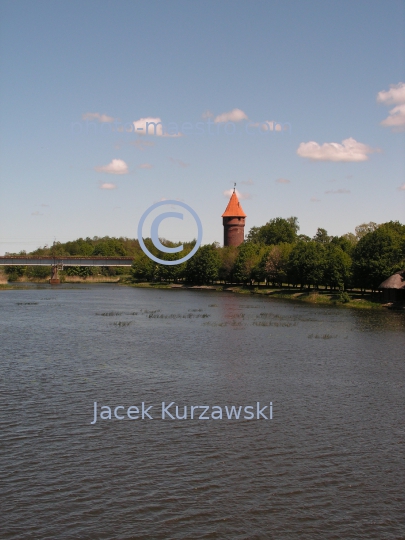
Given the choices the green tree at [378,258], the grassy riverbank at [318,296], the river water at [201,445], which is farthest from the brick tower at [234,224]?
the river water at [201,445]

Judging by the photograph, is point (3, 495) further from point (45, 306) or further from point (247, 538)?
point (45, 306)

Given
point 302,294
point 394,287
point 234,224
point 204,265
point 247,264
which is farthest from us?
point 234,224

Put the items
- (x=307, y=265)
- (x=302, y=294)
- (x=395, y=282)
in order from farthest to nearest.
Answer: (x=307, y=265) < (x=302, y=294) < (x=395, y=282)

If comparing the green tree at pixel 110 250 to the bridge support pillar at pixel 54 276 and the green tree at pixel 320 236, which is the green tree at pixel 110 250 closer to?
the bridge support pillar at pixel 54 276

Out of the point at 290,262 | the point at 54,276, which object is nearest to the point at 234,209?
the point at 54,276

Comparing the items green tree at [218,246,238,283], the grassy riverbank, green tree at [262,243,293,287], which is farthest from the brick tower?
green tree at [262,243,293,287]

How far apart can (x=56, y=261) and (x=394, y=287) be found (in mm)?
85208

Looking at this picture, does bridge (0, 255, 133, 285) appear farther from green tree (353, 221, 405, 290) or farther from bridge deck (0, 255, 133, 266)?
green tree (353, 221, 405, 290)

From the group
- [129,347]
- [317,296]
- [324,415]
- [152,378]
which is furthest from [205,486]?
[317,296]

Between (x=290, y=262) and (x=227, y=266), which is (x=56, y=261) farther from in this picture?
(x=290, y=262)

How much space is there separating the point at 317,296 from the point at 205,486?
202 feet

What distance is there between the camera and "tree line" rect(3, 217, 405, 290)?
64.6 meters

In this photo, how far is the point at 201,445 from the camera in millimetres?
15305

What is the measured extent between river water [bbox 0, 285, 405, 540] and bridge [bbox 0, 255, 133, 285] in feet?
313
